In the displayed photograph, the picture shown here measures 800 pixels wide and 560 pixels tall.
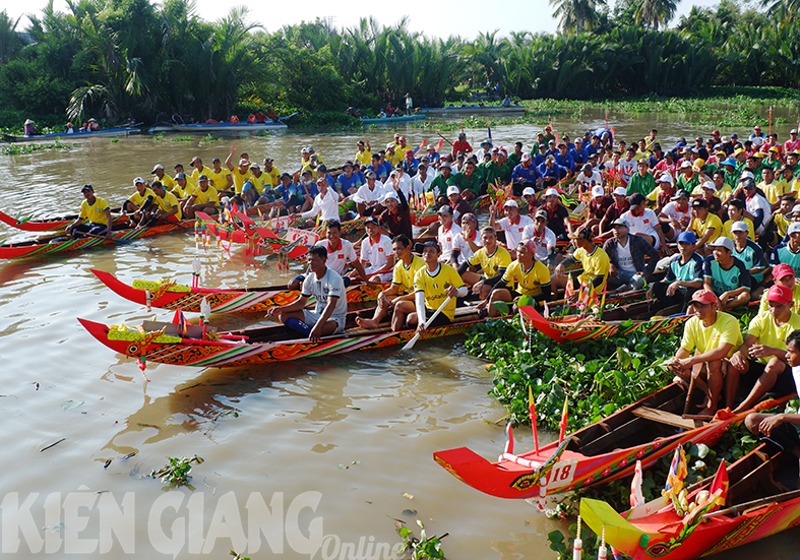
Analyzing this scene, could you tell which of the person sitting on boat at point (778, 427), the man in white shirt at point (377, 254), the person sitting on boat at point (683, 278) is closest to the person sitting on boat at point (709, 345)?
the person sitting on boat at point (778, 427)

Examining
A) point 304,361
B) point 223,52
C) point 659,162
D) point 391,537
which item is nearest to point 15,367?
point 304,361

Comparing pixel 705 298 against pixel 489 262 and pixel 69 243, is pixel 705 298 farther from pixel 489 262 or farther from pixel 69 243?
pixel 69 243

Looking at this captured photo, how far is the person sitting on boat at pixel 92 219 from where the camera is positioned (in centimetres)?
1409

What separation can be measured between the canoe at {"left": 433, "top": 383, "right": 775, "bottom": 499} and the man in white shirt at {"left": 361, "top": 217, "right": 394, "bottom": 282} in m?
4.90

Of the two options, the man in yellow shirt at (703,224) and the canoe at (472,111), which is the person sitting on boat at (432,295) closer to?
the man in yellow shirt at (703,224)

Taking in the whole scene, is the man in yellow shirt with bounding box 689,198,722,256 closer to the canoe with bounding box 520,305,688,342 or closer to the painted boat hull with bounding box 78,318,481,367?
the canoe with bounding box 520,305,688,342

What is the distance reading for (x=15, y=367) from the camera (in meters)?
8.52

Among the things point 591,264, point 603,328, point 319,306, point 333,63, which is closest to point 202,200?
point 319,306

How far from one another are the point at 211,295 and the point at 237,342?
2.03m

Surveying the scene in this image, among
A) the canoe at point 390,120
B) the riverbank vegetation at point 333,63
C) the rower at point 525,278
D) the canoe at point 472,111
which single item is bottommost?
the rower at point 525,278

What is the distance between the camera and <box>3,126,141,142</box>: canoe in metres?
31.5

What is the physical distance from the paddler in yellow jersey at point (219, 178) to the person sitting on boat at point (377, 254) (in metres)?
7.56

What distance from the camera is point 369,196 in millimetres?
15125

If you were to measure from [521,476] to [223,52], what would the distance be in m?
34.4
